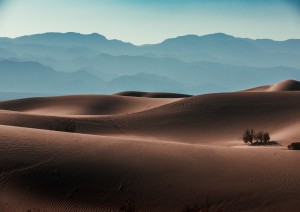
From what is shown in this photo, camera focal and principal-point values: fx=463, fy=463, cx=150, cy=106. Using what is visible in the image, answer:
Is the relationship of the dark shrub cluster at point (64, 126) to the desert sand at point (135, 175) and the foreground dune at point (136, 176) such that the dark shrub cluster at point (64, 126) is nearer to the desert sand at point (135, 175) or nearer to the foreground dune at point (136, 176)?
the desert sand at point (135, 175)

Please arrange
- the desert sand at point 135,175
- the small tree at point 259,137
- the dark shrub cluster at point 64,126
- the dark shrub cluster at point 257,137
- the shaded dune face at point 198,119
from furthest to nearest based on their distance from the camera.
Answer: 1. the shaded dune face at point 198,119
2. the dark shrub cluster at point 64,126
3. the small tree at point 259,137
4. the dark shrub cluster at point 257,137
5. the desert sand at point 135,175

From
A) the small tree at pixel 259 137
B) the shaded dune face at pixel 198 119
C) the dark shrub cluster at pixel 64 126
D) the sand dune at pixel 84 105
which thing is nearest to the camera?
the small tree at pixel 259 137

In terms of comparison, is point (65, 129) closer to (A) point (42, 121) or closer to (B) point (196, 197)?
(A) point (42, 121)

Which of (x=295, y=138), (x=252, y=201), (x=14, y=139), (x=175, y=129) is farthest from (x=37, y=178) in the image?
(x=175, y=129)

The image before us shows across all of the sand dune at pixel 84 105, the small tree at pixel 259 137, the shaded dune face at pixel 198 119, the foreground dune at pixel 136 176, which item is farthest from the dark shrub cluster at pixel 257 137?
the sand dune at pixel 84 105

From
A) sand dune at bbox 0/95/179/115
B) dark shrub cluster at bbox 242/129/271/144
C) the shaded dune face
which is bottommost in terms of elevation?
dark shrub cluster at bbox 242/129/271/144

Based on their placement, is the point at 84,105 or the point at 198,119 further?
the point at 84,105

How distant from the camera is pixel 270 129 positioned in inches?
1361

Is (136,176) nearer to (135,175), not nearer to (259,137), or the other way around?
(135,175)

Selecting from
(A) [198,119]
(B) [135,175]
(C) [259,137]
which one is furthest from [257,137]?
(B) [135,175]

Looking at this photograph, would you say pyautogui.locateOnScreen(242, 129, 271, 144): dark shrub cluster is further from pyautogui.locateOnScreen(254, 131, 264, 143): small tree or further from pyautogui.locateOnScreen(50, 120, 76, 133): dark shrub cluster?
pyautogui.locateOnScreen(50, 120, 76, 133): dark shrub cluster

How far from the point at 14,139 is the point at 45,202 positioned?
5.47 m

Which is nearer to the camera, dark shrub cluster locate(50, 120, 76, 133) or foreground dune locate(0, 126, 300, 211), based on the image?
foreground dune locate(0, 126, 300, 211)

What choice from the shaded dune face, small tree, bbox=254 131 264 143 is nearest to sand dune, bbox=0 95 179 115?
the shaded dune face
